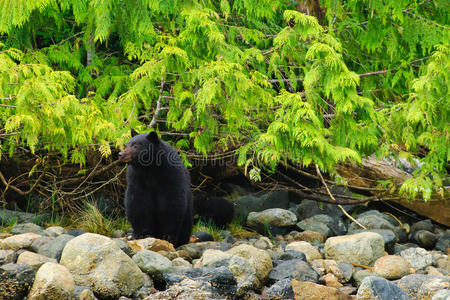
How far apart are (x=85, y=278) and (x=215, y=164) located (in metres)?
4.91

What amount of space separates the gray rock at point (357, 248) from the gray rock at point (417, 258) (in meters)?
0.36

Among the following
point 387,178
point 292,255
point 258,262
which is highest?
point 387,178

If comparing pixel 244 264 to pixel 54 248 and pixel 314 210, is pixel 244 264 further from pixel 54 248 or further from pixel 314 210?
pixel 314 210

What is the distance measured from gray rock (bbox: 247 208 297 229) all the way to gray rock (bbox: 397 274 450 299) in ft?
10.2

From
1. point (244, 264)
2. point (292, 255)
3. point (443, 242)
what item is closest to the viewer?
point (244, 264)

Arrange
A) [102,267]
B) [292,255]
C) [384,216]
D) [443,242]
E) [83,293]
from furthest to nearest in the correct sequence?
[384,216] → [443,242] → [292,255] → [102,267] → [83,293]

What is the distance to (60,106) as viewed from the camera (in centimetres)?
539

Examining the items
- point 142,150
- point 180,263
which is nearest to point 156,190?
point 142,150

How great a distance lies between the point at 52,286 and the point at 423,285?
3.28 meters

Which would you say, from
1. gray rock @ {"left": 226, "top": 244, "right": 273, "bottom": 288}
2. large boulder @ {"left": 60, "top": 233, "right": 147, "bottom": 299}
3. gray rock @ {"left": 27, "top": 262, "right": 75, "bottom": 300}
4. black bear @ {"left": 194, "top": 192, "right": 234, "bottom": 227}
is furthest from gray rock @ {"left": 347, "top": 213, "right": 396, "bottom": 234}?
gray rock @ {"left": 27, "top": 262, "right": 75, "bottom": 300}

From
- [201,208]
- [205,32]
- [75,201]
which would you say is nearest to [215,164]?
[201,208]

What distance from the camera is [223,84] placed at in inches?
279

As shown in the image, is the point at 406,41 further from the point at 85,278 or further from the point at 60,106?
the point at 85,278

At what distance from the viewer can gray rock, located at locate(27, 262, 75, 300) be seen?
4.07 m
